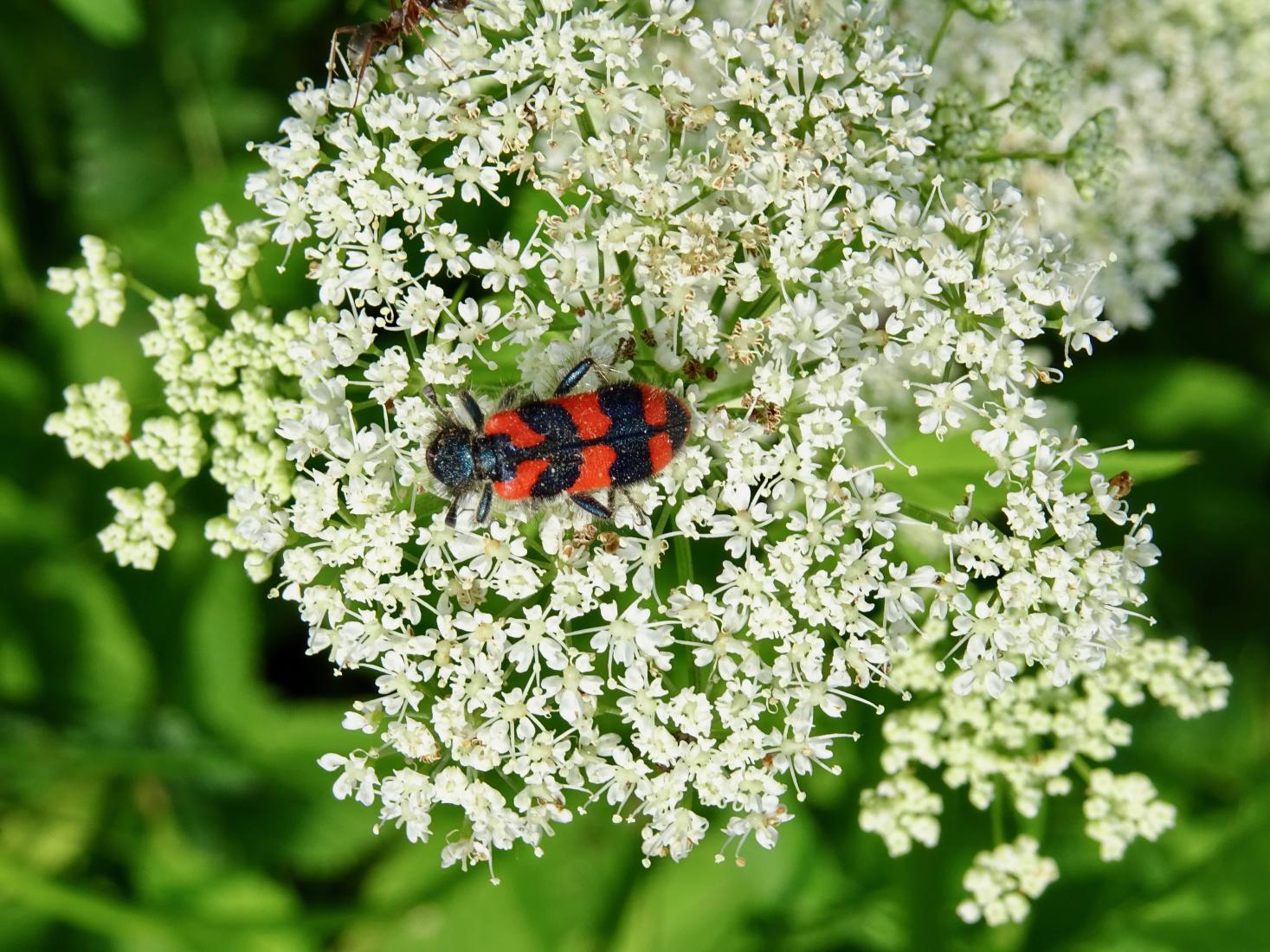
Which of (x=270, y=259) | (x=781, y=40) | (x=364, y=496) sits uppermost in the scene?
(x=270, y=259)

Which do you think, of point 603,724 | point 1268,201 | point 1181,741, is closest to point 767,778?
point 603,724

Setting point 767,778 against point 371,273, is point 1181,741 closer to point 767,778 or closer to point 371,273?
point 767,778

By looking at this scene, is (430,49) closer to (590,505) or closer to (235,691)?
(590,505)

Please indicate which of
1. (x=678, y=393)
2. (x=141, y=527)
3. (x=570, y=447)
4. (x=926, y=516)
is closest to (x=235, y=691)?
(x=141, y=527)

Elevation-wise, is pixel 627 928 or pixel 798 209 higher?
pixel 798 209

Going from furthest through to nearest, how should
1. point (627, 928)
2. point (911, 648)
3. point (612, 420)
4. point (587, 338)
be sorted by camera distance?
point (627, 928) → point (911, 648) → point (587, 338) → point (612, 420)

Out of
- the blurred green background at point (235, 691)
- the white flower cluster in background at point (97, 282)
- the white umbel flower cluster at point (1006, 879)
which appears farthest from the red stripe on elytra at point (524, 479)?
the blurred green background at point (235, 691)

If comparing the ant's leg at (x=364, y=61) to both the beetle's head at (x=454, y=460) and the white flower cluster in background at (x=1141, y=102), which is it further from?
→ the white flower cluster in background at (x=1141, y=102)
